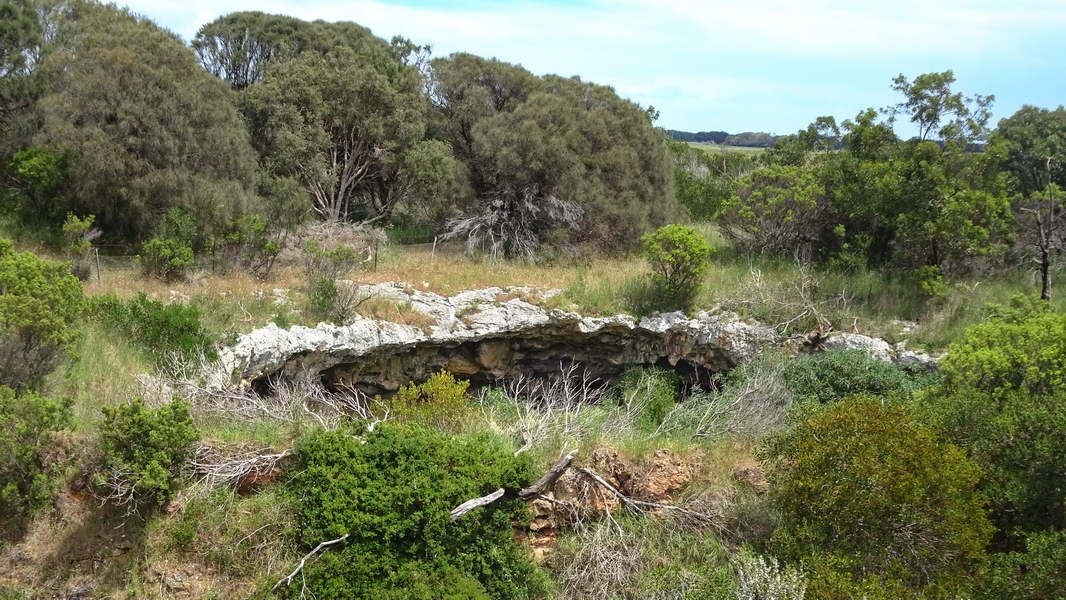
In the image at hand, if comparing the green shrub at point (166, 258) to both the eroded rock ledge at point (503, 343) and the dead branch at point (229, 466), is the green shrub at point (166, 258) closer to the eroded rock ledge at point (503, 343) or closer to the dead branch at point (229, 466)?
the eroded rock ledge at point (503, 343)

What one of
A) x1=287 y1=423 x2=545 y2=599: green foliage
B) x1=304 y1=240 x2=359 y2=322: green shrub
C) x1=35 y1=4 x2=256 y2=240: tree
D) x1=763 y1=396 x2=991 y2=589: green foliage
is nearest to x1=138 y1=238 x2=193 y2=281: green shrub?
x1=35 y1=4 x2=256 y2=240: tree

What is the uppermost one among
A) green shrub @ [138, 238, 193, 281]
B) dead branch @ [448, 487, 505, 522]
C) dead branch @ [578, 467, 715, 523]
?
green shrub @ [138, 238, 193, 281]

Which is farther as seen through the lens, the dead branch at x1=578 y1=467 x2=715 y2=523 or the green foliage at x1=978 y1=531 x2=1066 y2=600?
the dead branch at x1=578 y1=467 x2=715 y2=523

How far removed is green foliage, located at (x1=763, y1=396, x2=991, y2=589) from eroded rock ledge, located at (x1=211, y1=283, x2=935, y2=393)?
749 centimetres

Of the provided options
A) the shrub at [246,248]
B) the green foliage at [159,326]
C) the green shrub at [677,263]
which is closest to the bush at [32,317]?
the green foliage at [159,326]

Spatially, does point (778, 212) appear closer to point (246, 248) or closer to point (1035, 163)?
point (1035, 163)

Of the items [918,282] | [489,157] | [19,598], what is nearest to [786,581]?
[19,598]

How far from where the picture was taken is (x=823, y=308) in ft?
51.3

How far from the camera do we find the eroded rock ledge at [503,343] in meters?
13.6

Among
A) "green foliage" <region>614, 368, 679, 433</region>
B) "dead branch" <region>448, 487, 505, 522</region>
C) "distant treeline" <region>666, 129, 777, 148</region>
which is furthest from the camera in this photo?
"distant treeline" <region>666, 129, 777, 148</region>

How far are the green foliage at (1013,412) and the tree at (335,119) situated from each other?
1544cm

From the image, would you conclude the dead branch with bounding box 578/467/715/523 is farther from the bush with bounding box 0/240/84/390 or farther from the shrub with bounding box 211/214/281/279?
the shrub with bounding box 211/214/281/279

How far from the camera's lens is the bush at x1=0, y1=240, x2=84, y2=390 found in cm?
896

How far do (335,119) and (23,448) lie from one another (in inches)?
540
